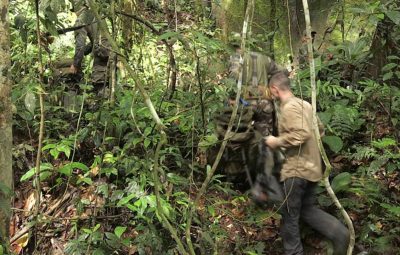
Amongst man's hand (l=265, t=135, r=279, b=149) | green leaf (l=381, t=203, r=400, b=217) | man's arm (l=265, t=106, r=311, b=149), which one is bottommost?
green leaf (l=381, t=203, r=400, b=217)

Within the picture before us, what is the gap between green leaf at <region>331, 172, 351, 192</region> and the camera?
467cm

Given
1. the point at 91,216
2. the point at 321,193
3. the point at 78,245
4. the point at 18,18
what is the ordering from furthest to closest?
the point at 321,193, the point at 91,216, the point at 78,245, the point at 18,18

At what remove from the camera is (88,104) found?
5961mm

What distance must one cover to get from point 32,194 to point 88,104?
1.43m

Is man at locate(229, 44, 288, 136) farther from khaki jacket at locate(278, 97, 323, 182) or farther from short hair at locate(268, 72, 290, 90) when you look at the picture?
khaki jacket at locate(278, 97, 323, 182)

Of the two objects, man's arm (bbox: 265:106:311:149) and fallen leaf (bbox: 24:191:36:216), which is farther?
fallen leaf (bbox: 24:191:36:216)

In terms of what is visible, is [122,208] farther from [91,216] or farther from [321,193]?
[321,193]

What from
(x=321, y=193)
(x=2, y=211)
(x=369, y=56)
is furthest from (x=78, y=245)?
(x=369, y=56)

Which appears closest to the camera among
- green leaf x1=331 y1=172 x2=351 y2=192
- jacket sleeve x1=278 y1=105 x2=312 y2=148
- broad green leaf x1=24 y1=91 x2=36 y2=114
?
broad green leaf x1=24 y1=91 x2=36 y2=114

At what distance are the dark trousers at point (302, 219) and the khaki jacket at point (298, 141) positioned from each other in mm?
94

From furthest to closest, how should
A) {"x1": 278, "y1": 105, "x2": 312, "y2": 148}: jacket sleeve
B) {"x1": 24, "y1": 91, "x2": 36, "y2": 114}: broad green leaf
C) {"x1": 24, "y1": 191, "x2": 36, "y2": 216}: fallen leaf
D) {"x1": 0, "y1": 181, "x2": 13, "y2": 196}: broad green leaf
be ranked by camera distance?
1. {"x1": 24, "y1": 191, "x2": 36, "y2": 216}: fallen leaf
2. {"x1": 278, "y1": 105, "x2": 312, "y2": 148}: jacket sleeve
3. {"x1": 24, "y1": 91, "x2": 36, "y2": 114}: broad green leaf
4. {"x1": 0, "y1": 181, "x2": 13, "y2": 196}: broad green leaf

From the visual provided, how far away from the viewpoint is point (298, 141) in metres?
4.06

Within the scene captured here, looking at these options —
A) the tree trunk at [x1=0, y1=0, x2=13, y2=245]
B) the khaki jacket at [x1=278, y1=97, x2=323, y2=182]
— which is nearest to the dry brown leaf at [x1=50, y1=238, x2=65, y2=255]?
the tree trunk at [x1=0, y1=0, x2=13, y2=245]

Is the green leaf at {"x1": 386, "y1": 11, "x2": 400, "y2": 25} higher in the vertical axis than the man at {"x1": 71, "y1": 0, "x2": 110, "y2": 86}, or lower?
higher
